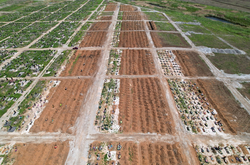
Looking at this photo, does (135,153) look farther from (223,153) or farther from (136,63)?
(136,63)

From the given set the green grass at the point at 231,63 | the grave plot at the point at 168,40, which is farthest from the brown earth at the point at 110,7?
the green grass at the point at 231,63

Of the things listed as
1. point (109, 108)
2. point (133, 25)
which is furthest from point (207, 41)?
point (109, 108)

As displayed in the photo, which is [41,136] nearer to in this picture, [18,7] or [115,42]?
[115,42]

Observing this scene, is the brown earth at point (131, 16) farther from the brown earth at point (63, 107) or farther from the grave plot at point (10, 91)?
the grave plot at point (10, 91)

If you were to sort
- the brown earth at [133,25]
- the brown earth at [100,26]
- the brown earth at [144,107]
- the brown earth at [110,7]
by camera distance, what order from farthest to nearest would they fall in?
1. the brown earth at [110,7]
2. the brown earth at [100,26]
3. the brown earth at [133,25]
4. the brown earth at [144,107]

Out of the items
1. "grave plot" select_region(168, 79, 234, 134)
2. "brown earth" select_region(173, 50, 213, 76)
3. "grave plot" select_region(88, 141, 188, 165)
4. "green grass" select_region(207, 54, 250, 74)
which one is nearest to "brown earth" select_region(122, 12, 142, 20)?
"brown earth" select_region(173, 50, 213, 76)

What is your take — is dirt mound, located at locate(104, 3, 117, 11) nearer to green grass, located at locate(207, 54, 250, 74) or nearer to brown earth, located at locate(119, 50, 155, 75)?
brown earth, located at locate(119, 50, 155, 75)

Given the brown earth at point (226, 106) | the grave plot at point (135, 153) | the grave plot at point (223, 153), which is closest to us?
the grave plot at point (135, 153)
